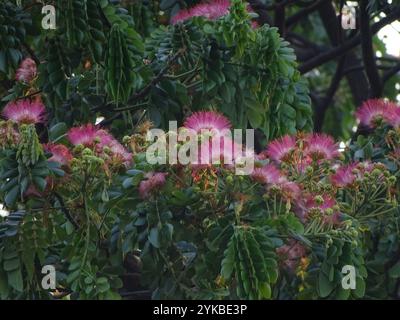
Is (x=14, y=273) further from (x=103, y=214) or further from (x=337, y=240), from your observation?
(x=337, y=240)

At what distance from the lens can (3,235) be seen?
5.88 metres

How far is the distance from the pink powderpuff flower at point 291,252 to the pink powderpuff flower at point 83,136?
100 centimetres

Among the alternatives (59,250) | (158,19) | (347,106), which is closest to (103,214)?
(59,250)

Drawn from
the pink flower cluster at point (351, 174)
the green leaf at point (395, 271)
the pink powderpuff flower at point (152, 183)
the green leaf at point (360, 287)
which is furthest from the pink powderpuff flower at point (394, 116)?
the pink powderpuff flower at point (152, 183)

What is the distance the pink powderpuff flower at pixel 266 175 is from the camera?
228 inches

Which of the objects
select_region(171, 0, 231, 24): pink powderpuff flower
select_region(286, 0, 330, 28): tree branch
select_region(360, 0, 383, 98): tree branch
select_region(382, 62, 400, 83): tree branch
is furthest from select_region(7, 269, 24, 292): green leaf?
select_region(286, 0, 330, 28): tree branch

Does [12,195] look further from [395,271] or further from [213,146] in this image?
[395,271]

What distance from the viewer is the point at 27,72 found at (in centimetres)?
690

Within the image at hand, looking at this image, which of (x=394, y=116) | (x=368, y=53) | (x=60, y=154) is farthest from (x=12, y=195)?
(x=368, y=53)

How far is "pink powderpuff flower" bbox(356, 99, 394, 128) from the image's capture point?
6.85 metres

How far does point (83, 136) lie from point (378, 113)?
175 centimetres

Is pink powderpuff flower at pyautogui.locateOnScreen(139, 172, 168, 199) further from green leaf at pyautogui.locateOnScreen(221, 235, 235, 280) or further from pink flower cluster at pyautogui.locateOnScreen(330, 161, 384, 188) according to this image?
pink flower cluster at pyautogui.locateOnScreen(330, 161, 384, 188)
